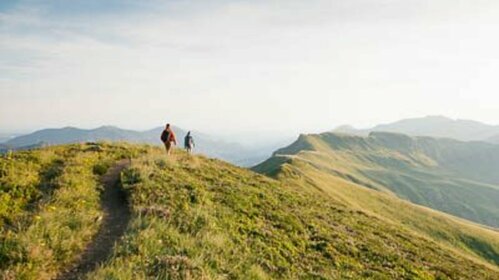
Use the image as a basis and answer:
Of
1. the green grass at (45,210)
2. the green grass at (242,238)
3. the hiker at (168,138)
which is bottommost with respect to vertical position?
the green grass at (242,238)

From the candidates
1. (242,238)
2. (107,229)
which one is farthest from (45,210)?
(242,238)

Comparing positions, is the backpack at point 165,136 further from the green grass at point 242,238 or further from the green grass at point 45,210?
the green grass at point 45,210

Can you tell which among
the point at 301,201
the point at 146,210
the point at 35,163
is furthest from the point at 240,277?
the point at 301,201

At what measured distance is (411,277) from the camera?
907 inches

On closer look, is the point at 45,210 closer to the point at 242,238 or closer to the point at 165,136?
the point at 242,238

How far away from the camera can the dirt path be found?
13.1m

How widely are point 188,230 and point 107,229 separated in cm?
308

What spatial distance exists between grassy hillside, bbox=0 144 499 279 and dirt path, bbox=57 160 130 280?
14.3 inches

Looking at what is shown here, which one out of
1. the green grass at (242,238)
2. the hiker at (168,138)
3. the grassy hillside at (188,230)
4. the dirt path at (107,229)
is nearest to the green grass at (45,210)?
the grassy hillside at (188,230)

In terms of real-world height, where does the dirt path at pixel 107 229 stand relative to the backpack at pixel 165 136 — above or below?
below

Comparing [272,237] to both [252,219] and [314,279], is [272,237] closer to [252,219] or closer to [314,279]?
[252,219]

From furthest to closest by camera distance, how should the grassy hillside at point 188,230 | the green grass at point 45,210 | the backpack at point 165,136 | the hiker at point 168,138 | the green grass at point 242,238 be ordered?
the backpack at point 165,136 → the hiker at point 168,138 → the green grass at point 242,238 → the grassy hillside at point 188,230 → the green grass at point 45,210

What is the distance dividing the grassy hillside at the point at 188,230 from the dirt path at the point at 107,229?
14.3 inches

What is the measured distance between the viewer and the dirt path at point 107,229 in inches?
517
